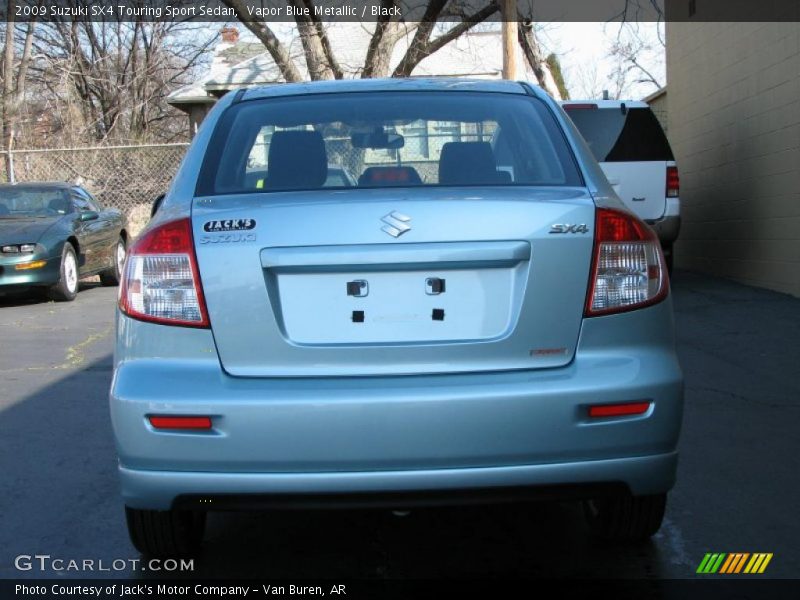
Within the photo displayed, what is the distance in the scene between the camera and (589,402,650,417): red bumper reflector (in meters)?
3.06

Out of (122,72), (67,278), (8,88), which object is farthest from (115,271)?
(122,72)

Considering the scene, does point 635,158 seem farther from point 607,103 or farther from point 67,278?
point 67,278

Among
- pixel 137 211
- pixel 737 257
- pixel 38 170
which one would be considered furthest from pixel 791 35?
pixel 38 170

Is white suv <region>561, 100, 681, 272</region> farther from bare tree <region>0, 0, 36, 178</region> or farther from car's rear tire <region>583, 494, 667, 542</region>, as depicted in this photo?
bare tree <region>0, 0, 36, 178</region>

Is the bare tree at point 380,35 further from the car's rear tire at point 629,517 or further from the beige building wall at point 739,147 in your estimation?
the car's rear tire at point 629,517

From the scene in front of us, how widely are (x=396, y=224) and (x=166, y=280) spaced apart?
725mm

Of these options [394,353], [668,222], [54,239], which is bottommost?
[54,239]

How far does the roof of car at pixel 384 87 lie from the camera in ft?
13.2

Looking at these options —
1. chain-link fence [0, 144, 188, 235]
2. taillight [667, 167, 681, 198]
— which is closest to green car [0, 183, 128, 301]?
chain-link fence [0, 144, 188, 235]

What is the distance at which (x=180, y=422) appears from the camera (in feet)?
10.0

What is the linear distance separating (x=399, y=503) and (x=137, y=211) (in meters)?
18.3

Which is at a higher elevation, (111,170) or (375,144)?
(375,144)

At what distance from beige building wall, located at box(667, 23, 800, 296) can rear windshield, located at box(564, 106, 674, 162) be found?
1243mm

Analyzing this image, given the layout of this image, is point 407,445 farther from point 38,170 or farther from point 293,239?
point 38,170
